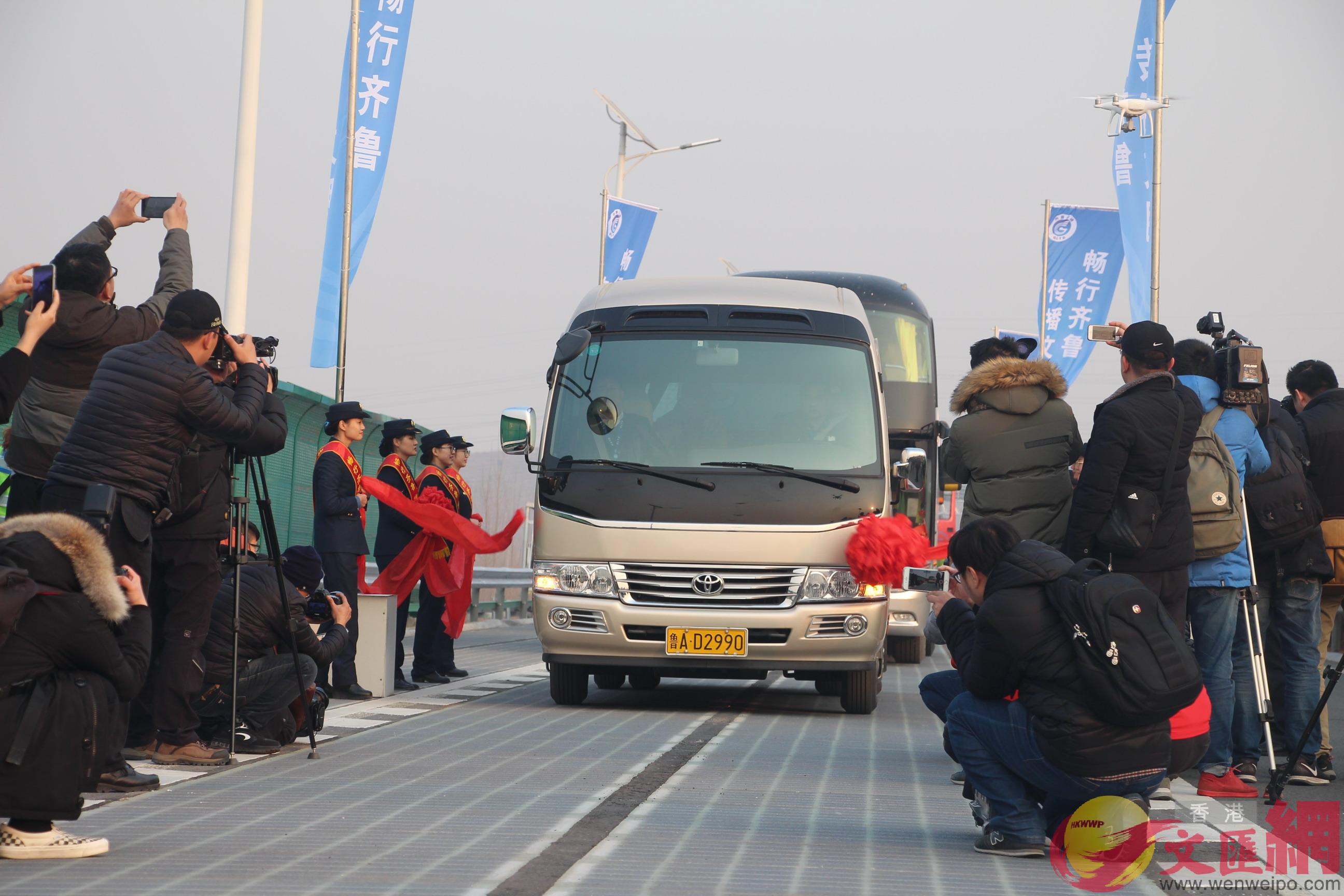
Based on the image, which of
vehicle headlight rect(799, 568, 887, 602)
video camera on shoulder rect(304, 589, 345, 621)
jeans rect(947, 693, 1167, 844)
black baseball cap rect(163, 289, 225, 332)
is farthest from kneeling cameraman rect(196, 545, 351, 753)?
jeans rect(947, 693, 1167, 844)

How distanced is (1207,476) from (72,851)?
5.70 metres

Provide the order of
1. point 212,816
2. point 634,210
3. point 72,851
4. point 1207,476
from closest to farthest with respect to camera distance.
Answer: point 72,851, point 212,816, point 1207,476, point 634,210

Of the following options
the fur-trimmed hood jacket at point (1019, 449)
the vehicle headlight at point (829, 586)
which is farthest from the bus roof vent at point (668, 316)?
the fur-trimmed hood jacket at point (1019, 449)

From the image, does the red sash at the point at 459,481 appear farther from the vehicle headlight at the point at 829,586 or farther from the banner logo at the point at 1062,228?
the banner logo at the point at 1062,228

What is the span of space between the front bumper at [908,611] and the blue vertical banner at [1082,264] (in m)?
16.0

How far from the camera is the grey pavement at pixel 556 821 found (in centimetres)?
518

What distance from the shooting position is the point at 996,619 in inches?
221

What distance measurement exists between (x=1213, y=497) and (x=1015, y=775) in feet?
9.51

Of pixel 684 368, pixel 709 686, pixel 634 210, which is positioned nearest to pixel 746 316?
pixel 684 368

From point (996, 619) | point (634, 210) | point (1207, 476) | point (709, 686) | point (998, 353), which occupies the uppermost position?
point (634, 210)

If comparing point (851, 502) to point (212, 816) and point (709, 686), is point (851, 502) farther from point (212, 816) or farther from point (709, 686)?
point (212, 816)

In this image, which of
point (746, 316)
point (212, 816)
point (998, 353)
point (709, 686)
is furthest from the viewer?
point (709, 686)

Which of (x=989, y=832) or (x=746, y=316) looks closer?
(x=989, y=832)

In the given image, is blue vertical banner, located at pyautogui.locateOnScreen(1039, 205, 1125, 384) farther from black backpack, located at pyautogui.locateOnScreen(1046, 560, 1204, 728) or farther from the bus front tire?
black backpack, located at pyautogui.locateOnScreen(1046, 560, 1204, 728)
